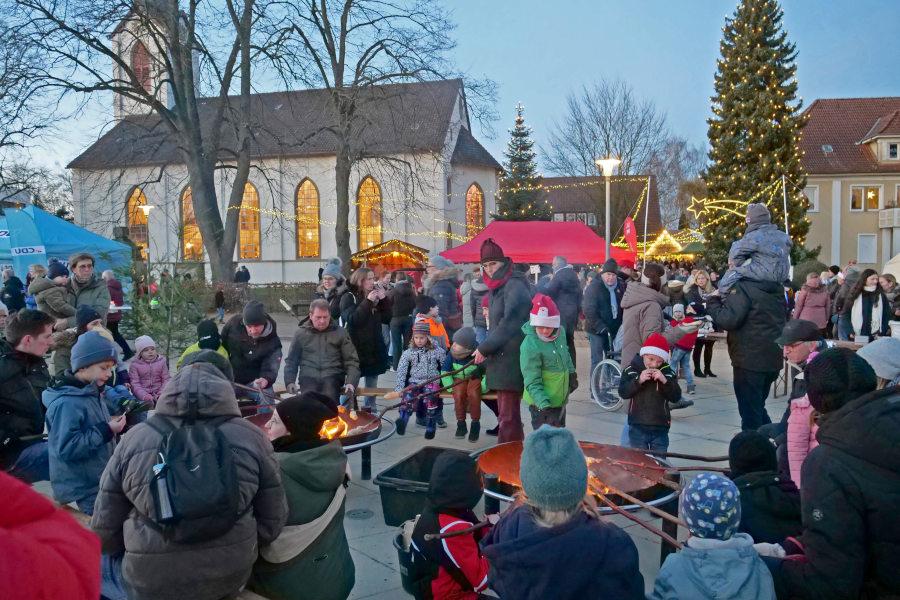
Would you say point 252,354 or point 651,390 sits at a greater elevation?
point 252,354

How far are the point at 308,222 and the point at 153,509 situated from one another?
1871 inches

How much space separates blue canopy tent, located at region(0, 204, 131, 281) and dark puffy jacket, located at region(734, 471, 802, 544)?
16.6 m

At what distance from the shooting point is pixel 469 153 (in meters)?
49.8

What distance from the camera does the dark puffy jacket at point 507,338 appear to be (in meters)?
7.17

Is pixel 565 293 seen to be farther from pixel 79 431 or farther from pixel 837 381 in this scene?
pixel 837 381

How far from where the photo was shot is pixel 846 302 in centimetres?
1257

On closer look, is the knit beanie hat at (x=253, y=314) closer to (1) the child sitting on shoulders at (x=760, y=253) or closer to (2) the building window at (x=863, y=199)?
(1) the child sitting on shoulders at (x=760, y=253)

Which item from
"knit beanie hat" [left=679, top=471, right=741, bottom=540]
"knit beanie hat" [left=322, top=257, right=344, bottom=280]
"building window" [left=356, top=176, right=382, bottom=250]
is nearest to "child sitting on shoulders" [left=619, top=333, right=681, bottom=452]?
"knit beanie hat" [left=679, top=471, right=741, bottom=540]

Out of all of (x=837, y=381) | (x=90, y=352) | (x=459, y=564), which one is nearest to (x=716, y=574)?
(x=837, y=381)

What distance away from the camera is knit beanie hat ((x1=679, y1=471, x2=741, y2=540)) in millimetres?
2840

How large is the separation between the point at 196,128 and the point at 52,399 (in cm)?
2713

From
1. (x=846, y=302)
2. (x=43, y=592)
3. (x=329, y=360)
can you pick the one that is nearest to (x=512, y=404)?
(x=329, y=360)

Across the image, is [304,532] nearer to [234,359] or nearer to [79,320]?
[234,359]

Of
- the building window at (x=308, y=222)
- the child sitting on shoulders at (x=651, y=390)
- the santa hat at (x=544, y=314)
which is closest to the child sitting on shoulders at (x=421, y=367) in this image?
the santa hat at (x=544, y=314)
